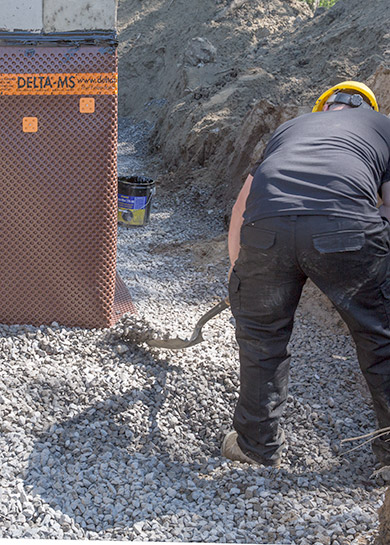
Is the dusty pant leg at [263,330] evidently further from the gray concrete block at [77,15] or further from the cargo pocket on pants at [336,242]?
the gray concrete block at [77,15]

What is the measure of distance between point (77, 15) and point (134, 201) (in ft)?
12.6

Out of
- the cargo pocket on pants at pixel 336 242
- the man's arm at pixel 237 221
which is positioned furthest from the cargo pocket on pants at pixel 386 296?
the man's arm at pixel 237 221

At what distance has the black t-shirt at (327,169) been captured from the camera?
8.63ft

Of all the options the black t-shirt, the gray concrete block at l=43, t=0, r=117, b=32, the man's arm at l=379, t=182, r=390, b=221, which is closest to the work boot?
the black t-shirt

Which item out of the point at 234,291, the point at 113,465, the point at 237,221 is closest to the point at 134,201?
the point at 237,221

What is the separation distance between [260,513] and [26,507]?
1.00m

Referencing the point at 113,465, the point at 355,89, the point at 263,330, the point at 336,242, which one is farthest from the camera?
the point at 355,89

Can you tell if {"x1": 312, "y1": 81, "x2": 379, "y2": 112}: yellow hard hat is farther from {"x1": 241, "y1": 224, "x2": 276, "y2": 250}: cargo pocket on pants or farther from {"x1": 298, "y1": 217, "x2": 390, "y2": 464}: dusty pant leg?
{"x1": 241, "y1": 224, "x2": 276, "y2": 250}: cargo pocket on pants

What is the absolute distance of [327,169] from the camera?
8.77 ft

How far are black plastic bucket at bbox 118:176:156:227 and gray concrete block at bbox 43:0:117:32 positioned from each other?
368 centimetres

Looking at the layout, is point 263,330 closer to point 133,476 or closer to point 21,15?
point 133,476

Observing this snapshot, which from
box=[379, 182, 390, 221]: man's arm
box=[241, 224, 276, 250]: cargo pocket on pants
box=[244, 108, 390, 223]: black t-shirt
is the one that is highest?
box=[244, 108, 390, 223]: black t-shirt

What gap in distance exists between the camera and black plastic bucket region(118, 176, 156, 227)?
746cm

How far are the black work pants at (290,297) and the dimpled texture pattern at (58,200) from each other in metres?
1.48
